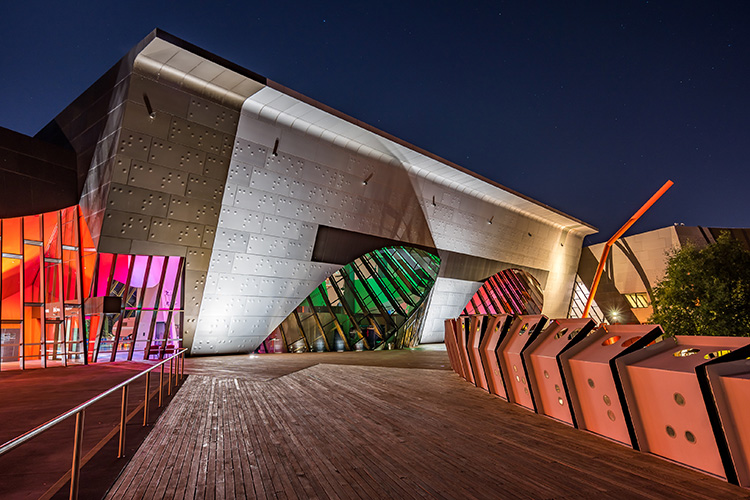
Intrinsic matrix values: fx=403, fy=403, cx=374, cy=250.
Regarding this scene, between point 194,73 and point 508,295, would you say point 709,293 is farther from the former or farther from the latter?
point 194,73

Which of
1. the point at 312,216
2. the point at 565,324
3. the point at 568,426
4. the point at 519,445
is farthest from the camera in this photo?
the point at 312,216

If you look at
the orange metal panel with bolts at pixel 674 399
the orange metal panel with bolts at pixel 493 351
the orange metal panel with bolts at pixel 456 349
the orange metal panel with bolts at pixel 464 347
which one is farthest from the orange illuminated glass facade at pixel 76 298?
the orange metal panel with bolts at pixel 674 399

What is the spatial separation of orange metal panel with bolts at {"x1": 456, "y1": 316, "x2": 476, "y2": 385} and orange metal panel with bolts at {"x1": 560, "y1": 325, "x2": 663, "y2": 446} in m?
4.16

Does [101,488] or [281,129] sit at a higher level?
[281,129]

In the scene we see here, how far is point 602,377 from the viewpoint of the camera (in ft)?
14.9

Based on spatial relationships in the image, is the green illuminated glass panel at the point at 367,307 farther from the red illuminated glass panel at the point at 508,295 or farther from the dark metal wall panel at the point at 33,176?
the dark metal wall panel at the point at 33,176

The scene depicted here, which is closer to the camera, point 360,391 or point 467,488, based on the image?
point 467,488

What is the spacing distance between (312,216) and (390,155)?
4916 millimetres

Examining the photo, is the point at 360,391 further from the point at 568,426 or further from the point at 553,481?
the point at 553,481

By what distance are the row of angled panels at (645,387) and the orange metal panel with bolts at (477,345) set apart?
1500mm

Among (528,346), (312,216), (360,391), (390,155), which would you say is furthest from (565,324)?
(390,155)

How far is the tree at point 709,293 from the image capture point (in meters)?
18.8

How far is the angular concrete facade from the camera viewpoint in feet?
41.3

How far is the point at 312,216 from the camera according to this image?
16.8m
